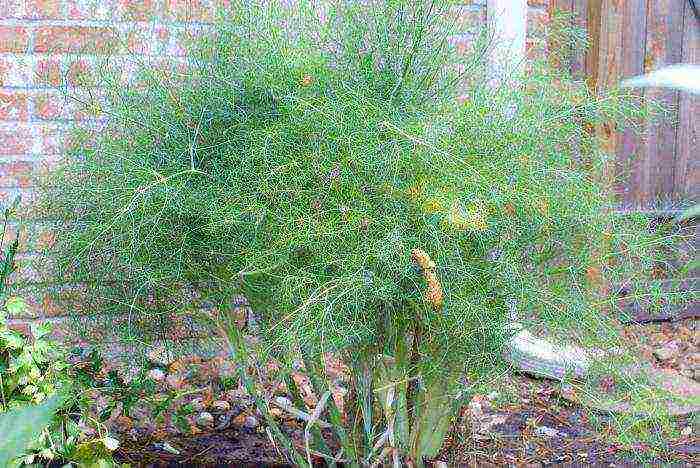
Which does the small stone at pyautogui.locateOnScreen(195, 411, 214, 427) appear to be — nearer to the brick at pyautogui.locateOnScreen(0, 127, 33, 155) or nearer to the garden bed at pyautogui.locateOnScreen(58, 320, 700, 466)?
the garden bed at pyautogui.locateOnScreen(58, 320, 700, 466)

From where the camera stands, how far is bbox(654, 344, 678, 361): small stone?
4020mm

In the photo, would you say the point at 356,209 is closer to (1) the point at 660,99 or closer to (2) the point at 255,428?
(2) the point at 255,428

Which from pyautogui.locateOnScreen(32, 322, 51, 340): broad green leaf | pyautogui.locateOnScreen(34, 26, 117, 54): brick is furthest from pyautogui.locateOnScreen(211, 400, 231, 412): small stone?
pyautogui.locateOnScreen(34, 26, 117, 54): brick

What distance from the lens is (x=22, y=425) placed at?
0.60 metres

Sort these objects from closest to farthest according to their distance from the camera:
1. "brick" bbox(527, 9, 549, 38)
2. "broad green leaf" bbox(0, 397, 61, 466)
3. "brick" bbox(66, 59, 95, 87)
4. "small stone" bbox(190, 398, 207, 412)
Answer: "broad green leaf" bbox(0, 397, 61, 466) → "brick" bbox(66, 59, 95, 87) → "small stone" bbox(190, 398, 207, 412) → "brick" bbox(527, 9, 549, 38)

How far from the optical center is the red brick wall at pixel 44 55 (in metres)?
2.97

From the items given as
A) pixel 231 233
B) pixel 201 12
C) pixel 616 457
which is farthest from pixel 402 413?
pixel 201 12

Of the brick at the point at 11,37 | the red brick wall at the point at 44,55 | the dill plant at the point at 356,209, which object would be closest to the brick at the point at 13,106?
the red brick wall at the point at 44,55

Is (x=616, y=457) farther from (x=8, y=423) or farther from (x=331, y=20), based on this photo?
(x=8, y=423)

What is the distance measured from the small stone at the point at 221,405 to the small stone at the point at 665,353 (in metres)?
2.05

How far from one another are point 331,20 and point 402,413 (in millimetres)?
1042

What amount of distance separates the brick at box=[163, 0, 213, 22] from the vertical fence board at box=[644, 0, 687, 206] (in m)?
2.19

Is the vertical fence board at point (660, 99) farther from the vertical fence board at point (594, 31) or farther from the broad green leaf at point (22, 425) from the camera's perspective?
the broad green leaf at point (22, 425)

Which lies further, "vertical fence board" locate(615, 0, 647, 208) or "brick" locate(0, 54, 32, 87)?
"vertical fence board" locate(615, 0, 647, 208)
